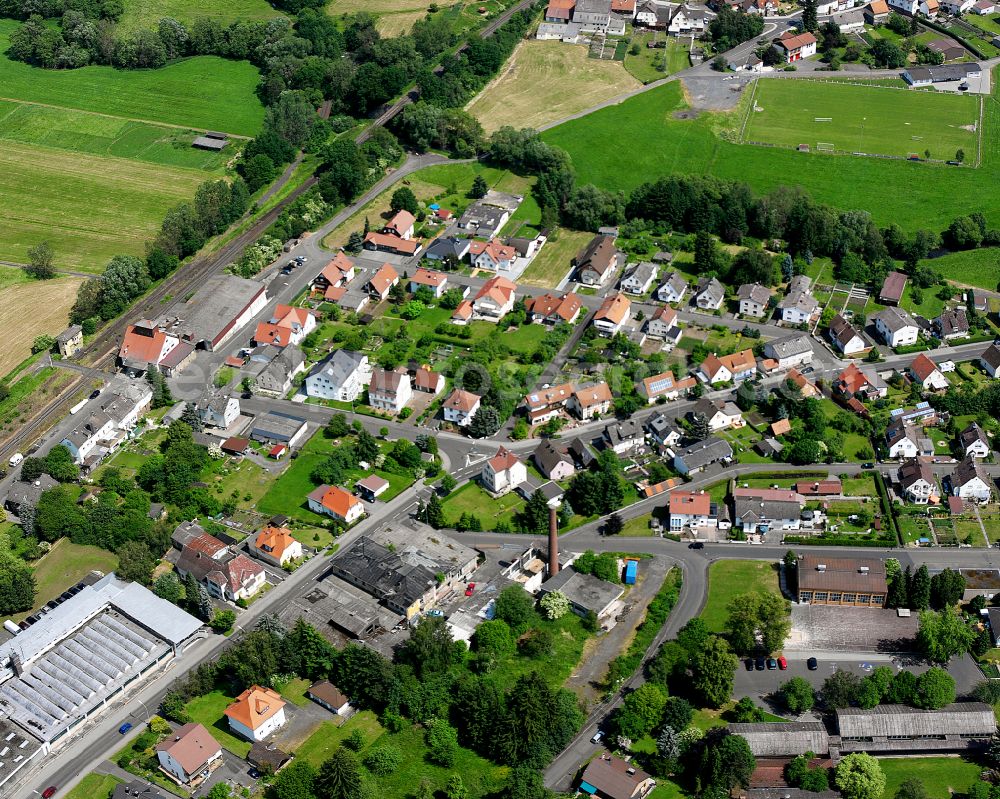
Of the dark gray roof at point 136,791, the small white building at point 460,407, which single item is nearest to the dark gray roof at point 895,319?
the small white building at point 460,407

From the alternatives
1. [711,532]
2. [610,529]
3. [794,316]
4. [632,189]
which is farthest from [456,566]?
[632,189]

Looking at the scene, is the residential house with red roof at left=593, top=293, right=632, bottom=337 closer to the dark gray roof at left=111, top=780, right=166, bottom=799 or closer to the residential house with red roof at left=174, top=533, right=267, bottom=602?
the residential house with red roof at left=174, top=533, right=267, bottom=602

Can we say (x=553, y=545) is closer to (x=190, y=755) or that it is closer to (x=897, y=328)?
(x=190, y=755)

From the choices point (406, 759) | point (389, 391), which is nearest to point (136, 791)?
point (406, 759)

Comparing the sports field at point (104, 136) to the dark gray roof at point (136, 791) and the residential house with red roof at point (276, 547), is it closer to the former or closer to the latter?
the residential house with red roof at point (276, 547)

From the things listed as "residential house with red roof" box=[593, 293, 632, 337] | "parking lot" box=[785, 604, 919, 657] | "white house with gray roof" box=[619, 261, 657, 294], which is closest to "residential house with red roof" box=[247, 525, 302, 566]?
"parking lot" box=[785, 604, 919, 657]
